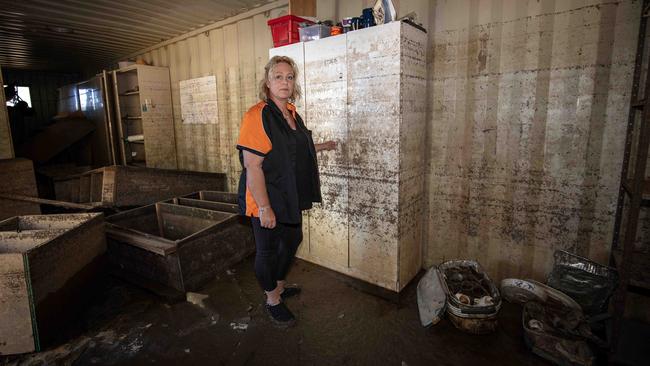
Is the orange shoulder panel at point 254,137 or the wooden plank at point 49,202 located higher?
the orange shoulder panel at point 254,137

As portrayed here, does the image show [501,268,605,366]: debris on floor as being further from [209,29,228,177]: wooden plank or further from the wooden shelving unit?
the wooden shelving unit

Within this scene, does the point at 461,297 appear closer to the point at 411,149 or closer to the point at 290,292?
the point at 411,149

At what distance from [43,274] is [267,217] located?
1757mm

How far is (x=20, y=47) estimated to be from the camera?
6.60 meters

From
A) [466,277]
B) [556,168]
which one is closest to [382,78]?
[556,168]

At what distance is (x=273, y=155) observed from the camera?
2322mm

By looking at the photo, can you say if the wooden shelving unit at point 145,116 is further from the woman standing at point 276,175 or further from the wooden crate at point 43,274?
the woman standing at point 276,175

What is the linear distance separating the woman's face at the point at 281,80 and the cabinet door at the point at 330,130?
0.76 metres

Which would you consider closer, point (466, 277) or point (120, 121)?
point (466, 277)

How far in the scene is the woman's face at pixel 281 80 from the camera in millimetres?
2434

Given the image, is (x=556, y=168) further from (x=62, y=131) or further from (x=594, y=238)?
(x=62, y=131)

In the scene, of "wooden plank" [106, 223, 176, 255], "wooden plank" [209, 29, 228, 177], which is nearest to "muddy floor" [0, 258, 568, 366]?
"wooden plank" [106, 223, 176, 255]

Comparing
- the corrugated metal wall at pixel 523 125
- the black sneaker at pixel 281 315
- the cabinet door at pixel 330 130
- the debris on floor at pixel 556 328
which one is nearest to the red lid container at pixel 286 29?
the cabinet door at pixel 330 130

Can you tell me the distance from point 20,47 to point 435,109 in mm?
8235
